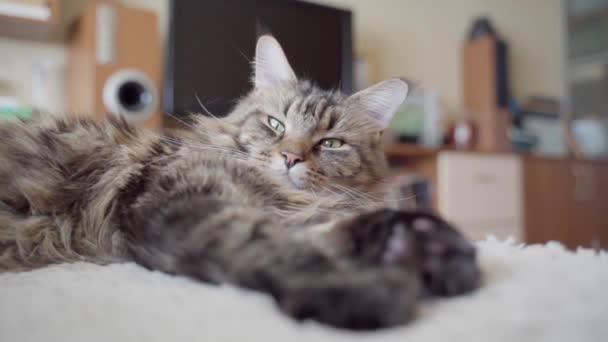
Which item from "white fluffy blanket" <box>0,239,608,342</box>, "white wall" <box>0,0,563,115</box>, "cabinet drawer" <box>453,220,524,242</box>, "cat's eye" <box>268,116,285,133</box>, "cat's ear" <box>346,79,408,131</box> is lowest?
"cabinet drawer" <box>453,220,524,242</box>

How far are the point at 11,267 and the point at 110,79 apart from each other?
4.21 ft

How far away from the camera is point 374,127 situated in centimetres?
122

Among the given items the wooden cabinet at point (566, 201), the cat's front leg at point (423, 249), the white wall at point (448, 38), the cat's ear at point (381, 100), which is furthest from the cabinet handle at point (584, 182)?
the cat's front leg at point (423, 249)

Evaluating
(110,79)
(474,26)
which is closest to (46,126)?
(110,79)

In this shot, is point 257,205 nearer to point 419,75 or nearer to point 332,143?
point 332,143

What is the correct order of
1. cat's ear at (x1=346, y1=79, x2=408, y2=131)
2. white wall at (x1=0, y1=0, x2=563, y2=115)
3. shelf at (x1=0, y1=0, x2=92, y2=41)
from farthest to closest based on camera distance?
white wall at (x1=0, y1=0, x2=563, y2=115)
shelf at (x1=0, y1=0, x2=92, y2=41)
cat's ear at (x1=346, y1=79, x2=408, y2=131)

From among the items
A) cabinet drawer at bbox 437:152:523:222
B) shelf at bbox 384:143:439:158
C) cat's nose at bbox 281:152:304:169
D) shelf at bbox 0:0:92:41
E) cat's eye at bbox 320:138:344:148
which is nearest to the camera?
cat's nose at bbox 281:152:304:169

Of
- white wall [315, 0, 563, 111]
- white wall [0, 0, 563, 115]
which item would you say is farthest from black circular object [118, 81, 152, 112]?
white wall [315, 0, 563, 111]

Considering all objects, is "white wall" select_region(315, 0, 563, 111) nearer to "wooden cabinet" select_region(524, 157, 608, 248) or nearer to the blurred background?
the blurred background

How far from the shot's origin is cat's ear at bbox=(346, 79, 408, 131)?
1171 millimetres

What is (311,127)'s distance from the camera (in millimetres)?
1037

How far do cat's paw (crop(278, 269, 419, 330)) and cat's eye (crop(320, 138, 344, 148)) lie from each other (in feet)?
2.06

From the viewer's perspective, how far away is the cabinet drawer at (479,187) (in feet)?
8.77

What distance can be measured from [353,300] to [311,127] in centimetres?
66
